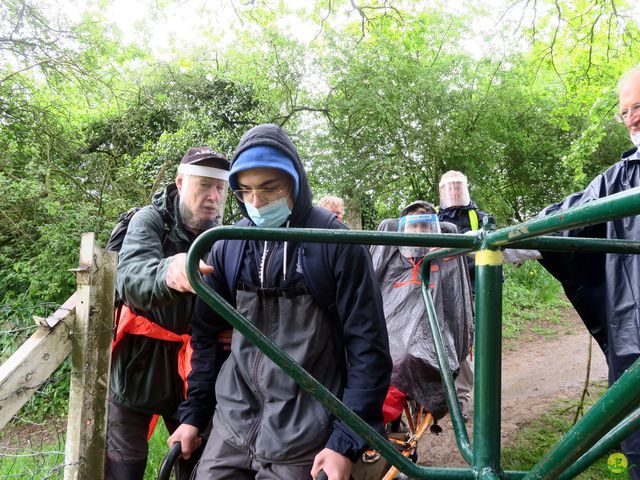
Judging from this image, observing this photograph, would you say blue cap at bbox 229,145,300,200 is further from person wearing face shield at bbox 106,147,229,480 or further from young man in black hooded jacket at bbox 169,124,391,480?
person wearing face shield at bbox 106,147,229,480

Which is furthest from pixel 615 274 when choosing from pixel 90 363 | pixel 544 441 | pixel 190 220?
pixel 90 363

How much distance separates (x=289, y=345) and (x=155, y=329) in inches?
33.3

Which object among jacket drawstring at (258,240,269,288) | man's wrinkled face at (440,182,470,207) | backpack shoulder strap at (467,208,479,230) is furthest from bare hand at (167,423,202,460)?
man's wrinkled face at (440,182,470,207)

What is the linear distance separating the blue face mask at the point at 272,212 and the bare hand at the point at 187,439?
0.88 m

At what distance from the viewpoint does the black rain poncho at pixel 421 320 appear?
2.62m

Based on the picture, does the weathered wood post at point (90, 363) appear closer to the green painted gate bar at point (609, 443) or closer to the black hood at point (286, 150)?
the black hood at point (286, 150)

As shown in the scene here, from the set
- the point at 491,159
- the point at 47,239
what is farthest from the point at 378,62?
the point at 47,239

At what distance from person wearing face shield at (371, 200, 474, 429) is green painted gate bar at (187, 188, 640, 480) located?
4.94 ft

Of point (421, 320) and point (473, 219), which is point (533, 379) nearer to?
point (473, 219)

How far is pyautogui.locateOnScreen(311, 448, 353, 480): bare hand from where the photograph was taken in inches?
53.1

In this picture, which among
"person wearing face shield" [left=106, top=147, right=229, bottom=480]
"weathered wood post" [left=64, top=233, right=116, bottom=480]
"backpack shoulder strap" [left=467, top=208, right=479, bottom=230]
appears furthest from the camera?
"backpack shoulder strap" [left=467, top=208, right=479, bottom=230]

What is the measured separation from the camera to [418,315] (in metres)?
2.79

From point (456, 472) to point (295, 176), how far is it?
106cm

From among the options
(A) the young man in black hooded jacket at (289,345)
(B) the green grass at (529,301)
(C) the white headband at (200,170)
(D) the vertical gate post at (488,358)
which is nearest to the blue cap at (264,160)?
(A) the young man in black hooded jacket at (289,345)
